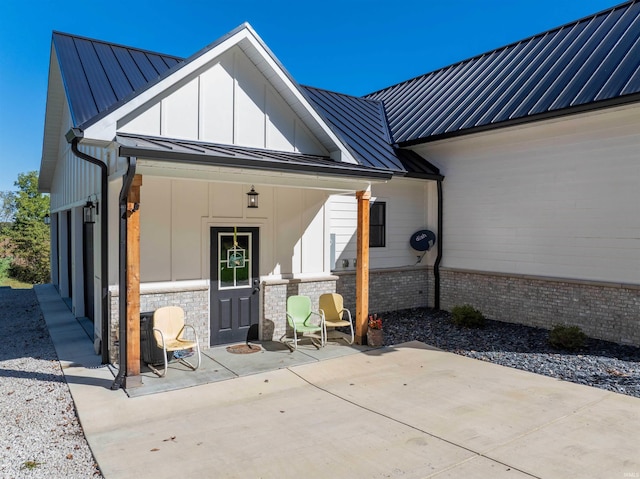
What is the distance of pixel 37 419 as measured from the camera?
5.04 metres

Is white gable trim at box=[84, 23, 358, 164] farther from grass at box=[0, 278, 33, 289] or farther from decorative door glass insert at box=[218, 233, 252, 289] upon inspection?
grass at box=[0, 278, 33, 289]

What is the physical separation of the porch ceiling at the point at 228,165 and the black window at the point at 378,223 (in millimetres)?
3077

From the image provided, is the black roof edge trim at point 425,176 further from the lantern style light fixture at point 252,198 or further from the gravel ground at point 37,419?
the gravel ground at point 37,419

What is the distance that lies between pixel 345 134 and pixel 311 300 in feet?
15.4

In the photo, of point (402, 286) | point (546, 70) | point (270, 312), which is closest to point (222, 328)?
point (270, 312)

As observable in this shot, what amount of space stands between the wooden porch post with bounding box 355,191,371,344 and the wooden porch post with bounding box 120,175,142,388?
4037 mm

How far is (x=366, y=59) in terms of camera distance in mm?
23219

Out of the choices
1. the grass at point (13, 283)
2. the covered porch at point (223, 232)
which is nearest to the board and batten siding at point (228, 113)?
the covered porch at point (223, 232)

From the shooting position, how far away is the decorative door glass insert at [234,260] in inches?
320

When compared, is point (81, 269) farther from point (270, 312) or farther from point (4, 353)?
point (270, 312)

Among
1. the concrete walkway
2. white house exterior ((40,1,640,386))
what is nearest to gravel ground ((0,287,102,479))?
the concrete walkway

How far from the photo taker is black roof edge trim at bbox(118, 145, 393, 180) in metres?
5.53

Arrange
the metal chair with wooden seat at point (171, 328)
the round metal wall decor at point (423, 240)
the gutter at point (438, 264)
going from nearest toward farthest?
the metal chair with wooden seat at point (171, 328)
the round metal wall decor at point (423, 240)
the gutter at point (438, 264)

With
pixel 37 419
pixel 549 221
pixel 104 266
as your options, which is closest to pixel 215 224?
pixel 104 266
